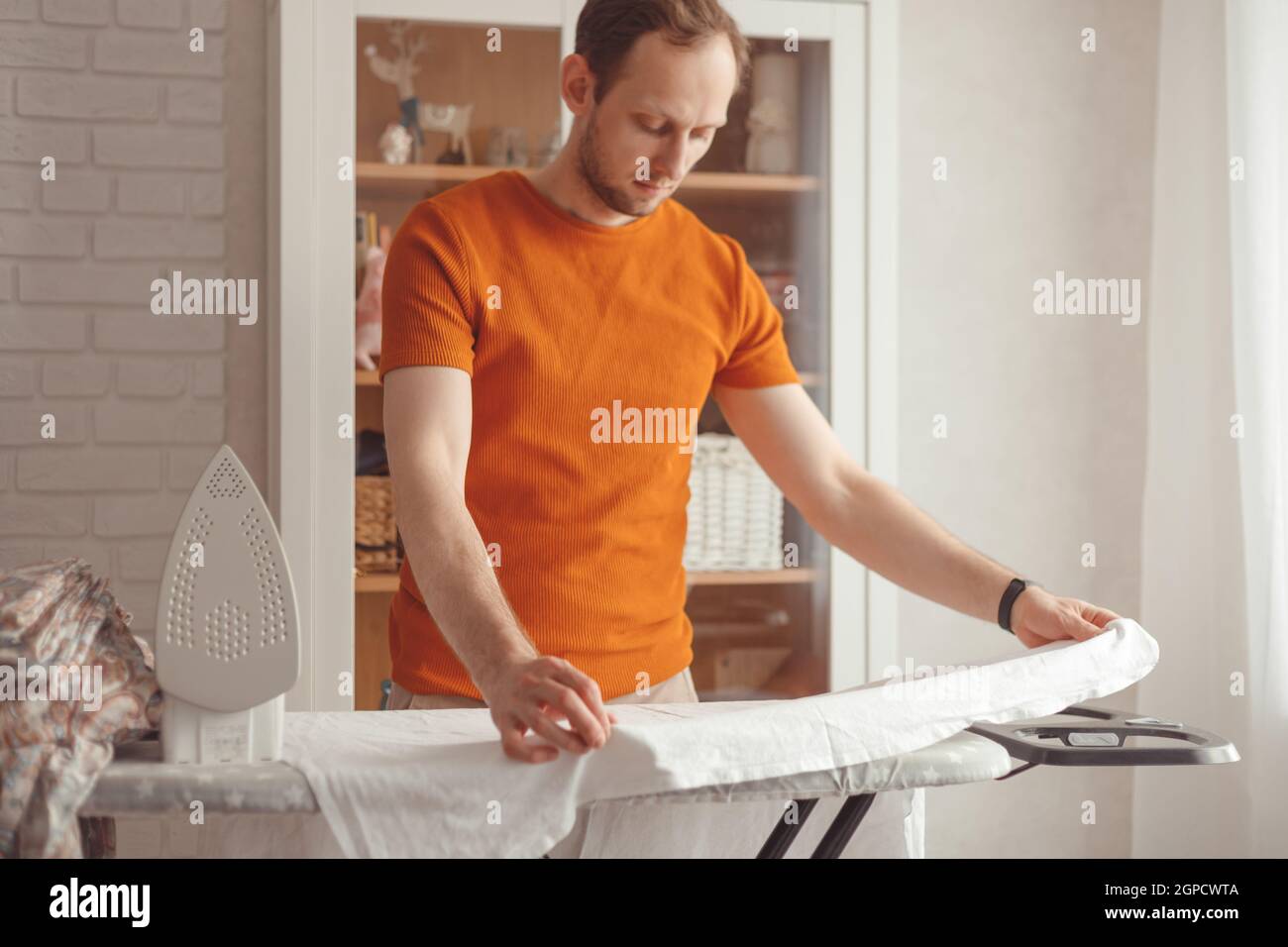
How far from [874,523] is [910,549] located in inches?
2.6

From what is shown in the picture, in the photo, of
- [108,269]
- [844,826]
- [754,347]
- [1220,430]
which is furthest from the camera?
[1220,430]

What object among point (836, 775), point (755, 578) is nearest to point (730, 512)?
point (755, 578)

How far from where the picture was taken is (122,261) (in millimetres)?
1995

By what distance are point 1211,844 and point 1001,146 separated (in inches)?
50.5

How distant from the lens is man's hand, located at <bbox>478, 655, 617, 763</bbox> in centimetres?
86

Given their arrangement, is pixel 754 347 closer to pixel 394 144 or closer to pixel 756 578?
pixel 756 578

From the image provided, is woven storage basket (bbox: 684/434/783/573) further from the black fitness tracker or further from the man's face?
the black fitness tracker

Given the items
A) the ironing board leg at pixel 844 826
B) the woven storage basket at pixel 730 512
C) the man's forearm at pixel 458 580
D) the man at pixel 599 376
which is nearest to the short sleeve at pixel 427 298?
the man at pixel 599 376

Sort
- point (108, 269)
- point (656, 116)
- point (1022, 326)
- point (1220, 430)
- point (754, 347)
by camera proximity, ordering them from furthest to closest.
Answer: point (1022, 326)
point (1220, 430)
point (108, 269)
point (754, 347)
point (656, 116)

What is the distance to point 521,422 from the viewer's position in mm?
1384

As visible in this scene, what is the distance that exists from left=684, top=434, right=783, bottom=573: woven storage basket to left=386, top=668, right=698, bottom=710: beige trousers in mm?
481

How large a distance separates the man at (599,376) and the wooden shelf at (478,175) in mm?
377

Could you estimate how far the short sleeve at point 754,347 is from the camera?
157 cm

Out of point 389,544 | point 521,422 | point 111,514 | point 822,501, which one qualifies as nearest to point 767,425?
point 822,501
